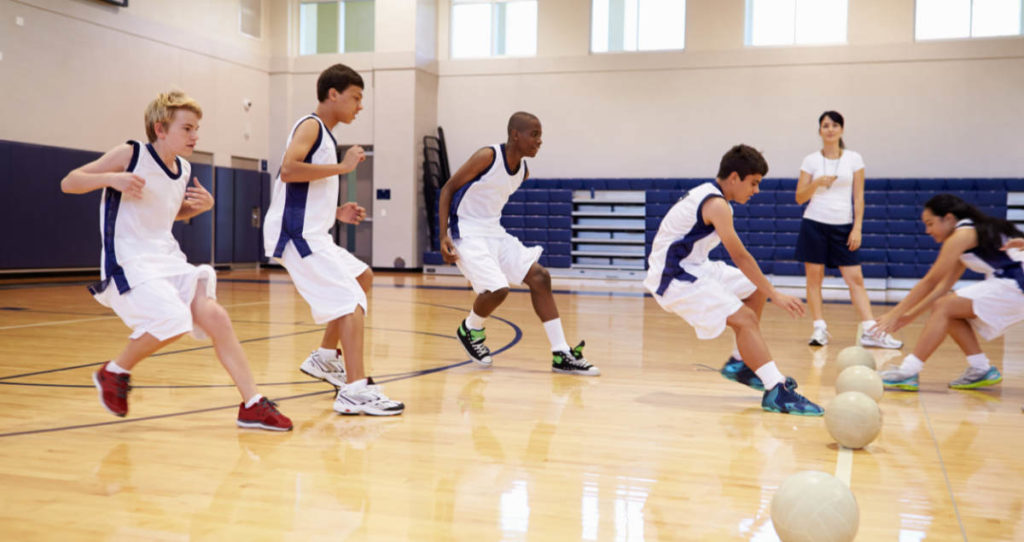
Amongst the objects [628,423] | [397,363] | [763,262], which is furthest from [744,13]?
[628,423]

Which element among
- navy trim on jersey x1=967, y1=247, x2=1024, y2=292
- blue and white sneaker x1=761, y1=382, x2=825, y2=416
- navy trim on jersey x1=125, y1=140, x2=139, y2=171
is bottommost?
blue and white sneaker x1=761, y1=382, x2=825, y2=416

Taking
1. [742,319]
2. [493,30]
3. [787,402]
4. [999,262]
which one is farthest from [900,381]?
[493,30]

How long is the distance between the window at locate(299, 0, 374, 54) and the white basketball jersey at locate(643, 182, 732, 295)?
496 inches

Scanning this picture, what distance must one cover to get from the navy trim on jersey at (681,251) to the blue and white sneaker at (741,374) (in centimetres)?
59

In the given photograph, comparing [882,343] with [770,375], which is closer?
[770,375]

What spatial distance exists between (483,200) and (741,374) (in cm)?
180

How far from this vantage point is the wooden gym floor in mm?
2322

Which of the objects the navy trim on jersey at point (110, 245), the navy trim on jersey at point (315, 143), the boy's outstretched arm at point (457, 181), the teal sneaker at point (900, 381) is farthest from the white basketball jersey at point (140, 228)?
the teal sneaker at point (900, 381)

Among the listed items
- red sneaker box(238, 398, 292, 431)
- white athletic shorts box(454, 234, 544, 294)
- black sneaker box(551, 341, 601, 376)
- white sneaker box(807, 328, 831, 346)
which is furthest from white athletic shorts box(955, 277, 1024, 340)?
red sneaker box(238, 398, 292, 431)

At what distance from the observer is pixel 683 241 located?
4.20 m

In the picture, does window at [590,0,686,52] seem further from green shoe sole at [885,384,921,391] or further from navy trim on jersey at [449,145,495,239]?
green shoe sole at [885,384,921,391]

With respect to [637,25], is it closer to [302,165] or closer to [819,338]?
[819,338]

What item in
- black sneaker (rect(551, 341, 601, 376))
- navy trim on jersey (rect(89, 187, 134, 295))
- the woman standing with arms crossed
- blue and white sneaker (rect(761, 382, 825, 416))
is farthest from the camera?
the woman standing with arms crossed

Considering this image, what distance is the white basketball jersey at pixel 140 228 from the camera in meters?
3.21
